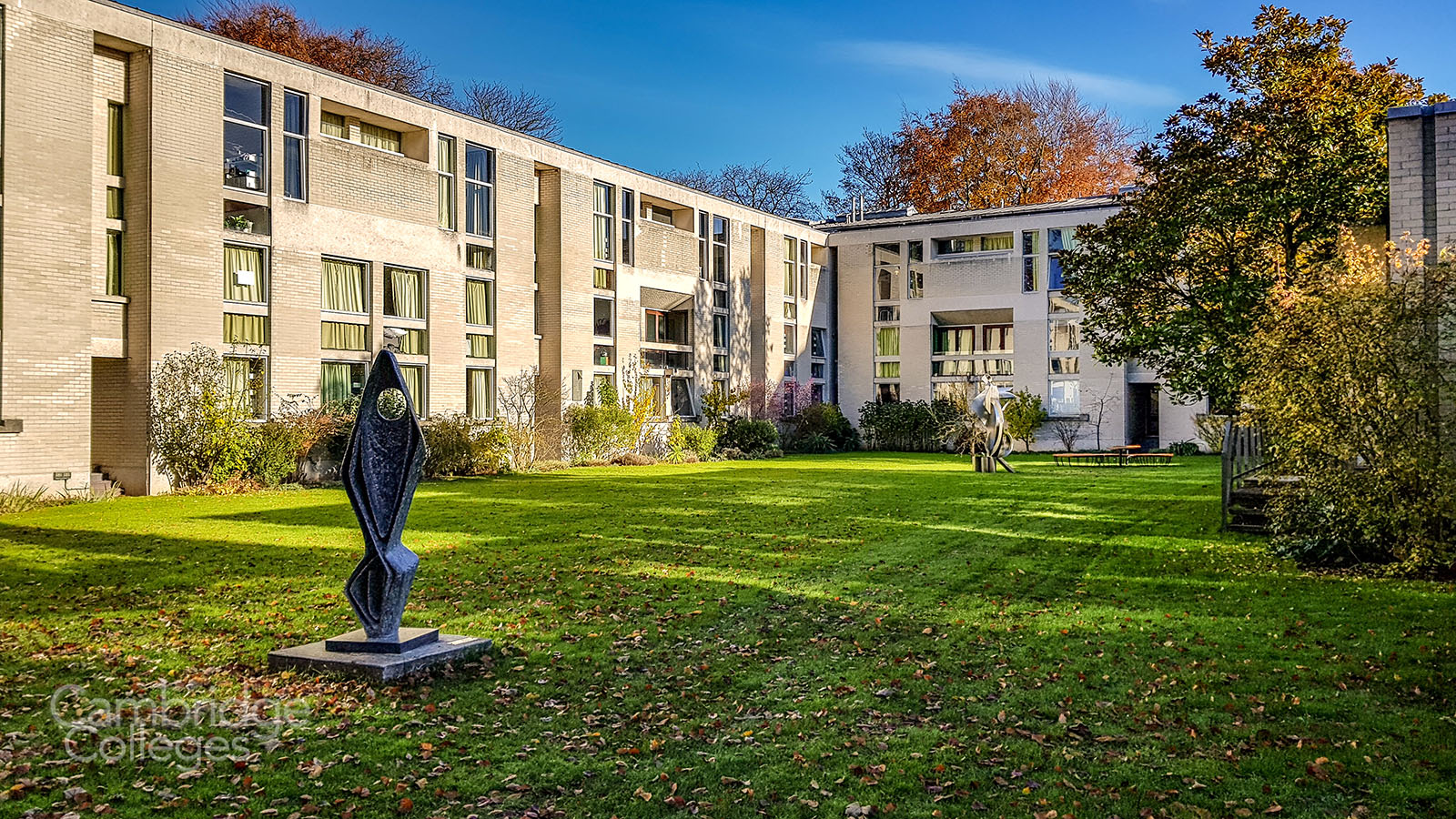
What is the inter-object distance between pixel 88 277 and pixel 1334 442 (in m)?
20.5

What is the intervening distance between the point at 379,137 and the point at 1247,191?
20483mm

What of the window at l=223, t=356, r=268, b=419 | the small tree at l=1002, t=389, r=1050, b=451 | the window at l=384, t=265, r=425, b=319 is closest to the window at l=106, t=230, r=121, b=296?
the window at l=223, t=356, r=268, b=419

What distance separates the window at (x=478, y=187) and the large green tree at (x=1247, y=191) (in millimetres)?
17710

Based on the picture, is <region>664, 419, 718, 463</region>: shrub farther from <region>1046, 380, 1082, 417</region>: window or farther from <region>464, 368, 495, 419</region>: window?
<region>1046, 380, 1082, 417</region>: window

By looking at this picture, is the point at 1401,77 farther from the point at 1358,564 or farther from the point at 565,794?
the point at 565,794

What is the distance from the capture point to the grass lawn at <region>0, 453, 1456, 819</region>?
5086 mm

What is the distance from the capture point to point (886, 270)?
4378 cm

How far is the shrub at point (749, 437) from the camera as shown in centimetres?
3600

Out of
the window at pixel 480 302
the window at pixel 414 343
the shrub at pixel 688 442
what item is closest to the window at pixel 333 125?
the window at pixel 480 302

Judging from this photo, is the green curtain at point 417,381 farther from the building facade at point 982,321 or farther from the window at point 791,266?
the building facade at point 982,321

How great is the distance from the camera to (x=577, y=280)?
31.0m

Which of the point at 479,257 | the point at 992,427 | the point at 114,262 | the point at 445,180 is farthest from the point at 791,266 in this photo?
the point at 114,262

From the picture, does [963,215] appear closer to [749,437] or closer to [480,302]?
[749,437]

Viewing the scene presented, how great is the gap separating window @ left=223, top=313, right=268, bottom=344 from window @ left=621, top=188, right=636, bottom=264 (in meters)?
13.1
